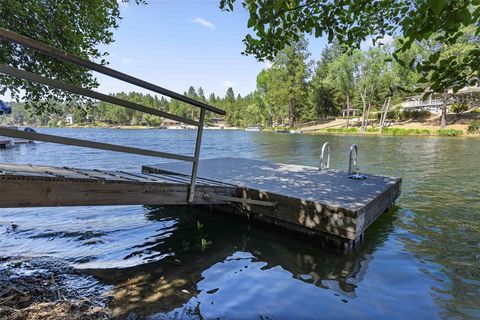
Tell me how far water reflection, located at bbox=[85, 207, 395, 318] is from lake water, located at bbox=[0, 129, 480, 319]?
14mm

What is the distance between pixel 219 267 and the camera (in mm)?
4246

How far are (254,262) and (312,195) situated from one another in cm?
161

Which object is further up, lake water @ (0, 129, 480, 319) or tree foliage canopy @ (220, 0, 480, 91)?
tree foliage canopy @ (220, 0, 480, 91)

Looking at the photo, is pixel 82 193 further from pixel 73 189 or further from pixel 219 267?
pixel 219 267

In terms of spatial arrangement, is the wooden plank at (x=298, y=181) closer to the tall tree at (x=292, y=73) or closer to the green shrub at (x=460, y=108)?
the green shrub at (x=460, y=108)

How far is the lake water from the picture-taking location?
3.32 metres

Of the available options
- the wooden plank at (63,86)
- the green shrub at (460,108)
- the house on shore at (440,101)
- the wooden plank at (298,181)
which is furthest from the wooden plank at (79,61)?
the green shrub at (460,108)

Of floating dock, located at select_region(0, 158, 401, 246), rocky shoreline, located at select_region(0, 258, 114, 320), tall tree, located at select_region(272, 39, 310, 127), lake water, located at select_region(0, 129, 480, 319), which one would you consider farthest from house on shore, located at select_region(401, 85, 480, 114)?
rocky shoreline, located at select_region(0, 258, 114, 320)

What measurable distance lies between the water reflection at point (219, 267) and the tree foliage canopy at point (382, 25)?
2629mm

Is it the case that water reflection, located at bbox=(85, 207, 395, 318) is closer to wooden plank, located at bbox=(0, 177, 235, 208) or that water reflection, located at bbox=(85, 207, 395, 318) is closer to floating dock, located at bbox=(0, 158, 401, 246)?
floating dock, located at bbox=(0, 158, 401, 246)

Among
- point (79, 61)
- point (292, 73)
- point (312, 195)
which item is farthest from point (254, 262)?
point (292, 73)

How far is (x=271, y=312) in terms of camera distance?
324 centimetres

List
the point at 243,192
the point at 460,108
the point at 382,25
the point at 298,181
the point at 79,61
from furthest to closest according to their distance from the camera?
the point at 460,108
the point at 298,181
the point at 243,192
the point at 382,25
the point at 79,61

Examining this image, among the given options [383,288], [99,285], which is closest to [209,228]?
[99,285]
